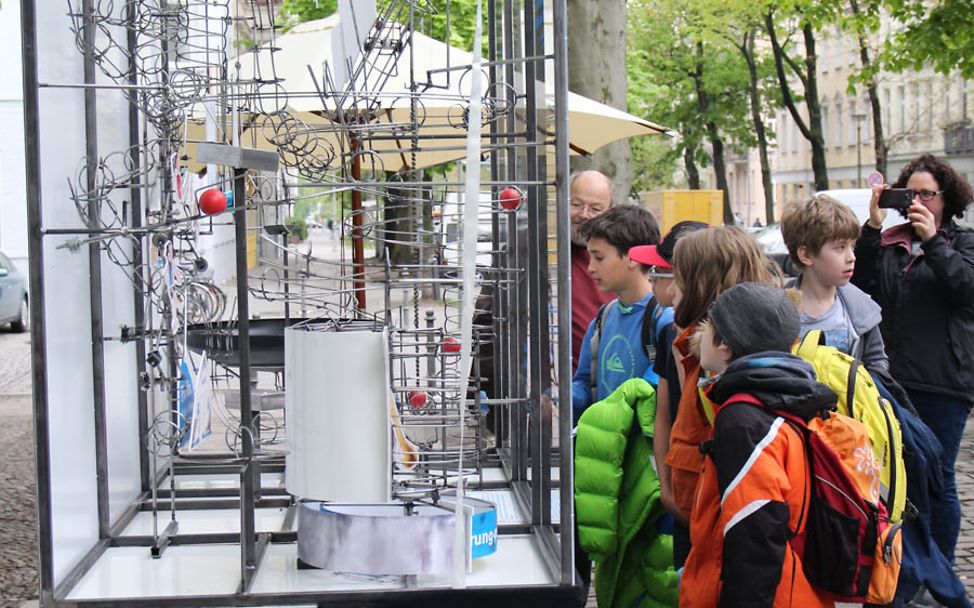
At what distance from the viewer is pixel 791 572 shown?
8.98ft

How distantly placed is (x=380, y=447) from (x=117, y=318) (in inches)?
51.1

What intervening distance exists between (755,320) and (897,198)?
2.18 m

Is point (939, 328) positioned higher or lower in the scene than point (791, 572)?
higher

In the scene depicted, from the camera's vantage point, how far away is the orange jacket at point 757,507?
269 centimetres

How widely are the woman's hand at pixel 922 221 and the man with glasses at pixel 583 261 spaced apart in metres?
1.18

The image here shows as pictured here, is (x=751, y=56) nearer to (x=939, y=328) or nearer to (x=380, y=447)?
(x=939, y=328)

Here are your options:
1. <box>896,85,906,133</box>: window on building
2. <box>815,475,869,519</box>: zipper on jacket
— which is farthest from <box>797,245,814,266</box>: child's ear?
<box>896,85,906,133</box>: window on building

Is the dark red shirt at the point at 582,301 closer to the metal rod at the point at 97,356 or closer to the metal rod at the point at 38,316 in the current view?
the metal rod at the point at 97,356

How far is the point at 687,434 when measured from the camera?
3252 millimetres

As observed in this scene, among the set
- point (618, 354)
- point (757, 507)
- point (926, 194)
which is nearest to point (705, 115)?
point (926, 194)

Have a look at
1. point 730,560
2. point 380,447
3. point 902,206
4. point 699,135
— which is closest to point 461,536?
point 380,447

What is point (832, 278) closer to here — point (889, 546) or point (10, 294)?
point (889, 546)

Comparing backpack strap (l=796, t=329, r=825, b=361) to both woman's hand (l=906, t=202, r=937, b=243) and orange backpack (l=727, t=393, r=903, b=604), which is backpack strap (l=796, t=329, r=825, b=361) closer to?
orange backpack (l=727, t=393, r=903, b=604)

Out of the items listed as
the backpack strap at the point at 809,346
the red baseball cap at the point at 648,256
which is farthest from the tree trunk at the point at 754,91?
the backpack strap at the point at 809,346
